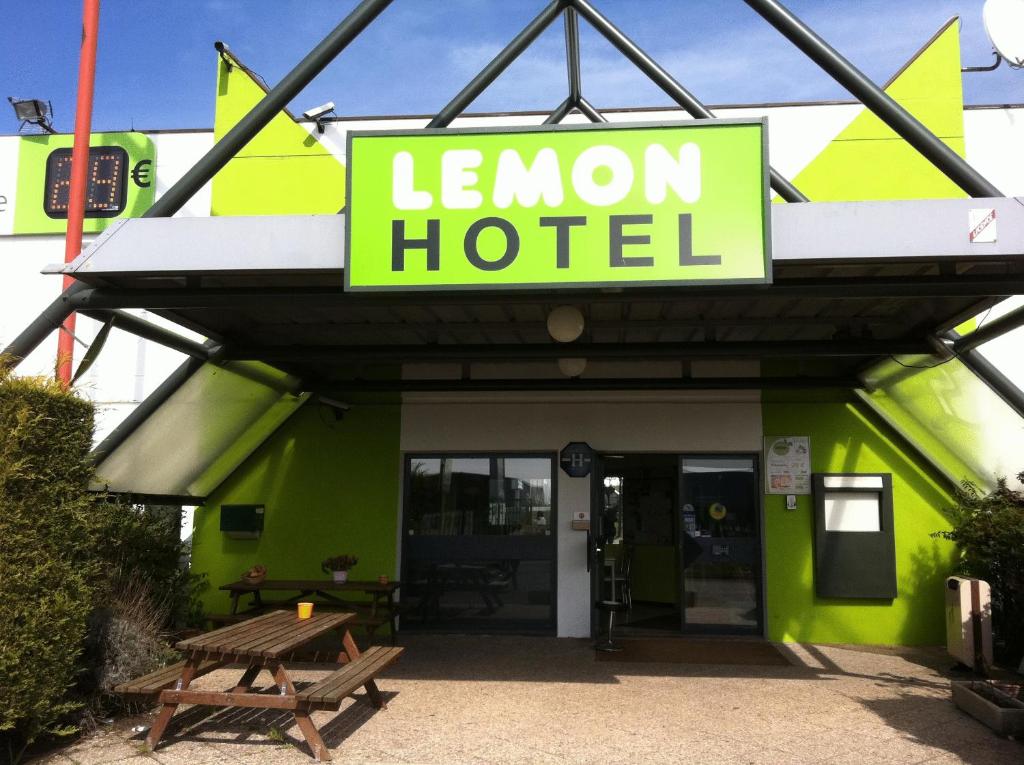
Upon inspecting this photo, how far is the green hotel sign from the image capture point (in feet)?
17.0

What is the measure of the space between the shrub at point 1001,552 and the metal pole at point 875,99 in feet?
11.6

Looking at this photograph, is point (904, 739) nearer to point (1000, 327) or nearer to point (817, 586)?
point (1000, 327)

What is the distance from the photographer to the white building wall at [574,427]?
9.58 m

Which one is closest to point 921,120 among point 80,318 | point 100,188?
point 80,318

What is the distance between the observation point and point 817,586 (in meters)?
9.24

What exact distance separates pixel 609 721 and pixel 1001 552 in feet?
14.6

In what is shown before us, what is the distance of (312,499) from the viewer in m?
9.95

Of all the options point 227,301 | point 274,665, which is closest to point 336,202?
point 227,301

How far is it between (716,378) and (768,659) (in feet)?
9.83

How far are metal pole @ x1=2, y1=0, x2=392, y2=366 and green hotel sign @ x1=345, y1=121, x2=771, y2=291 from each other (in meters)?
1.27

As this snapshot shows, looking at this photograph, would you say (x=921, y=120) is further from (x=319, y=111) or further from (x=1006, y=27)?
(x=319, y=111)

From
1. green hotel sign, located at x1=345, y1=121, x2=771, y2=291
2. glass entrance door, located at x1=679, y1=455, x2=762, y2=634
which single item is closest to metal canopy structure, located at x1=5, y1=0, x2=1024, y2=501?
green hotel sign, located at x1=345, y1=121, x2=771, y2=291

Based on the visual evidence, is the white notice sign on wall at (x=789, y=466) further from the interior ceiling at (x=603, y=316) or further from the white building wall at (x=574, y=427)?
the interior ceiling at (x=603, y=316)

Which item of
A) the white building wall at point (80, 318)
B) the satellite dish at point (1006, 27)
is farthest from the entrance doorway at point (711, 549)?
the white building wall at point (80, 318)
